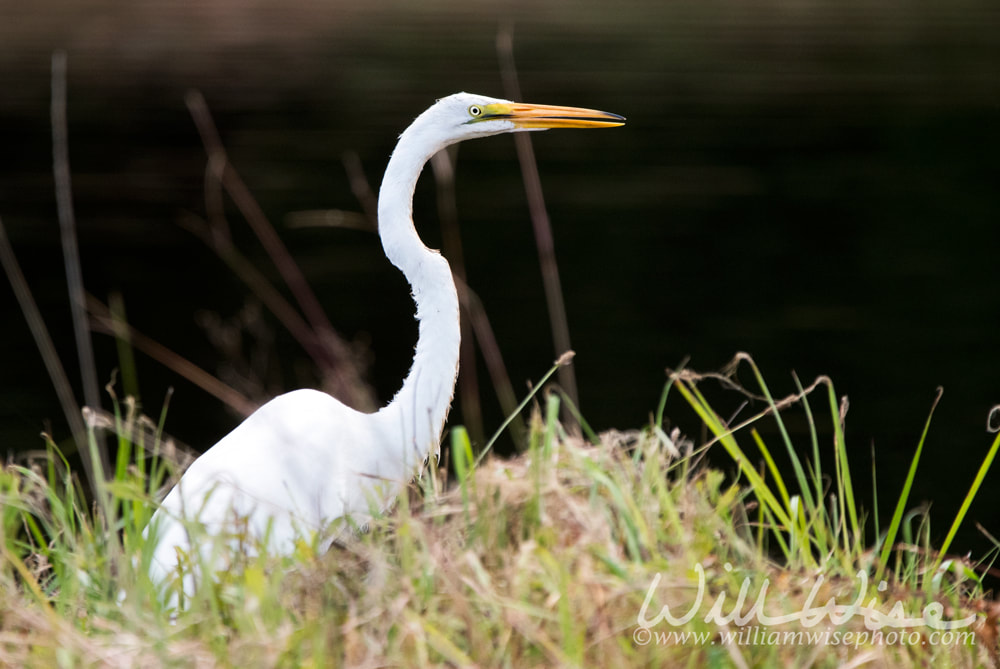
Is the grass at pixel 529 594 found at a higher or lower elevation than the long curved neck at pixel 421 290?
lower

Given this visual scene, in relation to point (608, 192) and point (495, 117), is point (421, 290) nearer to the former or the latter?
point (495, 117)

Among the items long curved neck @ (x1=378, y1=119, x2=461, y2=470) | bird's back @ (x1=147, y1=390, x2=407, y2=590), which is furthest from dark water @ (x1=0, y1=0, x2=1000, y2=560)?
long curved neck @ (x1=378, y1=119, x2=461, y2=470)

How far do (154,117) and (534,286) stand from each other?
32.4ft

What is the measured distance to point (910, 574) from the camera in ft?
9.62

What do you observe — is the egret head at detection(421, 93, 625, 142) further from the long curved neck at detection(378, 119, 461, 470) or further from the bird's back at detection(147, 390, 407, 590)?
the bird's back at detection(147, 390, 407, 590)

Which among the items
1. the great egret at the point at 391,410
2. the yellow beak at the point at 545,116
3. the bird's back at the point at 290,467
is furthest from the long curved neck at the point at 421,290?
the yellow beak at the point at 545,116

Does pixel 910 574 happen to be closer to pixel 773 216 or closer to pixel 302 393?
pixel 302 393

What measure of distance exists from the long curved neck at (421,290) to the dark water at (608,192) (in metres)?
0.57

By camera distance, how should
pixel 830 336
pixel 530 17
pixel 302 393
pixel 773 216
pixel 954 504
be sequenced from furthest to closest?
pixel 530 17
pixel 773 216
pixel 830 336
pixel 954 504
pixel 302 393

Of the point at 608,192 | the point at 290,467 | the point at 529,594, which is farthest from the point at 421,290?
the point at 608,192

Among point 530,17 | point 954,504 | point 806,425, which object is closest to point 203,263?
point 806,425

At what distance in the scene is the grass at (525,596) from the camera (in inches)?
83.5

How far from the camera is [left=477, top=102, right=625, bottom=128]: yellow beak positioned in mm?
3527

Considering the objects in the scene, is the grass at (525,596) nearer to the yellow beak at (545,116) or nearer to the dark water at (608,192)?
the dark water at (608,192)
